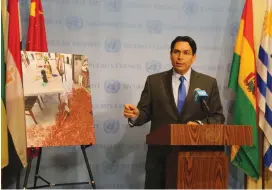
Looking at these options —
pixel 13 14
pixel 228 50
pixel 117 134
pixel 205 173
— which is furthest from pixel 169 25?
pixel 205 173

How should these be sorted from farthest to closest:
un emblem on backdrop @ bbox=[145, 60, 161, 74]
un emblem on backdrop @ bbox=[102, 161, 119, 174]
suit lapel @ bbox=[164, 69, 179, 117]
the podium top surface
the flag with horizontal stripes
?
un emblem on backdrop @ bbox=[145, 60, 161, 74], un emblem on backdrop @ bbox=[102, 161, 119, 174], the flag with horizontal stripes, suit lapel @ bbox=[164, 69, 179, 117], the podium top surface

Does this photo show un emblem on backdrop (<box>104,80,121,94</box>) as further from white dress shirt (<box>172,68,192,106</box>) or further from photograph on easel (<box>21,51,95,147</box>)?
white dress shirt (<box>172,68,192,106</box>)

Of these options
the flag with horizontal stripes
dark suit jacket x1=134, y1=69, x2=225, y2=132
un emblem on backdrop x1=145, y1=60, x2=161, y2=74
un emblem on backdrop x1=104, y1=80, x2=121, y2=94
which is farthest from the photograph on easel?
the flag with horizontal stripes

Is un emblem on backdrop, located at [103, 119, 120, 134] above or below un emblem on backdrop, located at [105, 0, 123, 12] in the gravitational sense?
below

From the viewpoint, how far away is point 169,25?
361 cm

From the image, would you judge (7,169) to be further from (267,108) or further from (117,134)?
(267,108)

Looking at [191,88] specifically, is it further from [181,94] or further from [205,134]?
[205,134]

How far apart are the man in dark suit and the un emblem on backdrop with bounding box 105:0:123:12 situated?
96cm

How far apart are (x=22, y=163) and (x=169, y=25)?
1896 mm

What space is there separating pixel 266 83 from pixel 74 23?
1865 mm

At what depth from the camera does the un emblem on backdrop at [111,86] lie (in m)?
3.49

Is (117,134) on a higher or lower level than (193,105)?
lower

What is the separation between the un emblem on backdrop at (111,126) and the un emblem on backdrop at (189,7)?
4.30ft

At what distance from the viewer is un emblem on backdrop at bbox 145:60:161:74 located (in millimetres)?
3564
